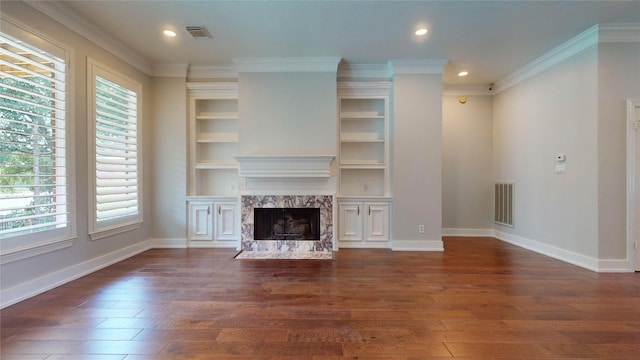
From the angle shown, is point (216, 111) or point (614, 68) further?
point (216, 111)

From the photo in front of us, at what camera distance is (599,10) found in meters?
2.95

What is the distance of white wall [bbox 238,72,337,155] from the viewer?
167 inches

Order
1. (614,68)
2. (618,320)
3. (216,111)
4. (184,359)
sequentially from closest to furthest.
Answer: (184,359) → (618,320) → (614,68) → (216,111)

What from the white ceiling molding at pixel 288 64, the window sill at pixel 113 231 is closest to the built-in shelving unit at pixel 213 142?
the white ceiling molding at pixel 288 64

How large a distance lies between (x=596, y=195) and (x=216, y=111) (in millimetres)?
5527

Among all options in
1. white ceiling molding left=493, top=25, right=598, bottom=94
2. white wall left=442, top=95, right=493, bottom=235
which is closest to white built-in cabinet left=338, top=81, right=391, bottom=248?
white wall left=442, top=95, right=493, bottom=235

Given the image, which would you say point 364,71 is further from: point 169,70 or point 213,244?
point 213,244

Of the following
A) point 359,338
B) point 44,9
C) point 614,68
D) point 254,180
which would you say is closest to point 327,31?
point 254,180

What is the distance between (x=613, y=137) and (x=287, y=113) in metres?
4.19

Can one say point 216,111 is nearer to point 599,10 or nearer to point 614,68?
point 599,10

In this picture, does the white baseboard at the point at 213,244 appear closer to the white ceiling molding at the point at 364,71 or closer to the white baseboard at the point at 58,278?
the white baseboard at the point at 58,278

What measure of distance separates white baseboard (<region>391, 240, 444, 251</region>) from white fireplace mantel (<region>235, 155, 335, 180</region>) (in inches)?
61.0

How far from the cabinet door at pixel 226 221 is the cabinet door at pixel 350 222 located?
1.73 m

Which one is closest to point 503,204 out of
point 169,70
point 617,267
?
point 617,267
